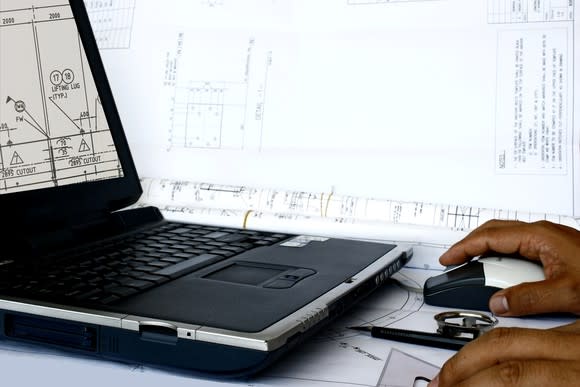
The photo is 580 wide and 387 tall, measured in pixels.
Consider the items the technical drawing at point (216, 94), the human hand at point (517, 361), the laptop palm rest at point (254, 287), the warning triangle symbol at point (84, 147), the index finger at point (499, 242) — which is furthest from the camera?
the technical drawing at point (216, 94)

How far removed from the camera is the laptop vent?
67 centimetres

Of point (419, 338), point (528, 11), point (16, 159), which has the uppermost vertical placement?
point (528, 11)

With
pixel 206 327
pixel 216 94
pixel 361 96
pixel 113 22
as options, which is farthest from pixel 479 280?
pixel 113 22

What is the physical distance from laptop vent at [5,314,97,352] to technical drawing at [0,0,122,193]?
268 millimetres

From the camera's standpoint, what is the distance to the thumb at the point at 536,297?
0.84 meters

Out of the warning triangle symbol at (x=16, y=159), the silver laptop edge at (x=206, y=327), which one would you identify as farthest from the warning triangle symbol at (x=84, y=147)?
the silver laptop edge at (x=206, y=327)

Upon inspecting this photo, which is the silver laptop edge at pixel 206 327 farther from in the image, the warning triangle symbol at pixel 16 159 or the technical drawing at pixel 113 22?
the technical drawing at pixel 113 22

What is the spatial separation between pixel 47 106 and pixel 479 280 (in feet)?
1.92

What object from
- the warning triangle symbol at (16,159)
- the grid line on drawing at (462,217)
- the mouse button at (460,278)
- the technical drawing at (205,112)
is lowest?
the mouse button at (460,278)

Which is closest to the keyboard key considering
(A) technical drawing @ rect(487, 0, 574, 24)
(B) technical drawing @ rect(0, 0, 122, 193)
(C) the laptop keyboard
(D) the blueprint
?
(C) the laptop keyboard

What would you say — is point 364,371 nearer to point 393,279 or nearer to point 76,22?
point 393,279

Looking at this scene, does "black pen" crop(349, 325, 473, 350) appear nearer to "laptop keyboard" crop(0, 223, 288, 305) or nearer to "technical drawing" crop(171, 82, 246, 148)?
"laptop keyboard" crop(0, 223, 288, 305)

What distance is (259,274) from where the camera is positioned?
835 millimetres

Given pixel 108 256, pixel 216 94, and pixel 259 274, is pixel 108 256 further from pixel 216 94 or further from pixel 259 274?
pixel 216 94
